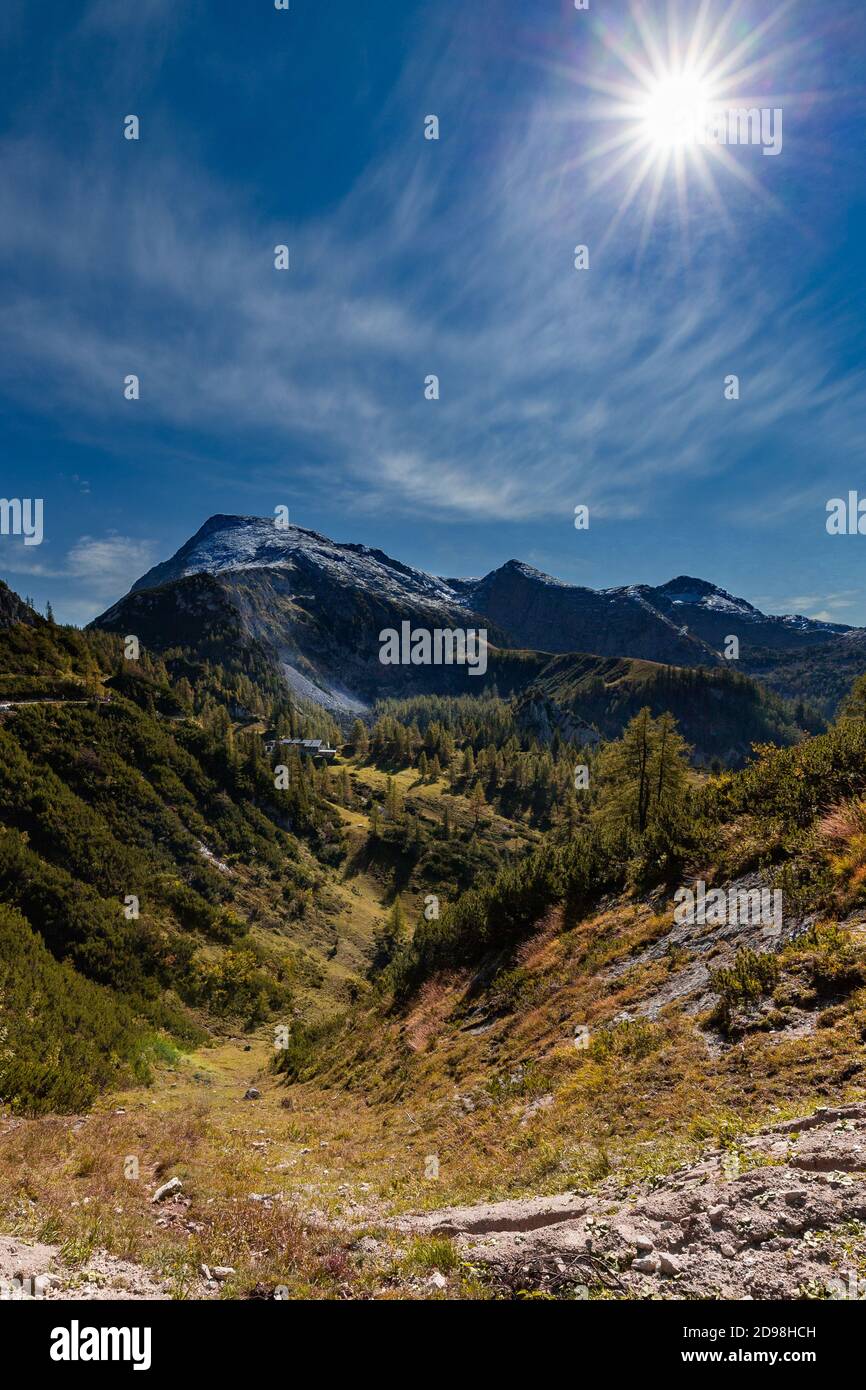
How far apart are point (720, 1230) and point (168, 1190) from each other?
963 centimetres

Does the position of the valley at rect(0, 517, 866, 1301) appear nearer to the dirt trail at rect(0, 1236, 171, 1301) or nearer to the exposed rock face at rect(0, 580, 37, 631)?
the dirt trail at rect(0, 1236, 171, 1301)

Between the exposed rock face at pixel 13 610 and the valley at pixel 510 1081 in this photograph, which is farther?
the exposed rock face at pixel 13 610

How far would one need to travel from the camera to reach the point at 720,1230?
17.4ft

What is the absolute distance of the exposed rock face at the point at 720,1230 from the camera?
470 centimetres

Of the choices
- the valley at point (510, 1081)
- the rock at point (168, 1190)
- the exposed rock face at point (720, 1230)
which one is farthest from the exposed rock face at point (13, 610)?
the exposed rock face at point (720, 1230)

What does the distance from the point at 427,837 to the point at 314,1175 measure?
104 m

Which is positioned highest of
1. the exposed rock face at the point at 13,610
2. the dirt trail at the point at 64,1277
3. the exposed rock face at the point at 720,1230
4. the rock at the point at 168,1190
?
the exposed rock face at the point at 13,610

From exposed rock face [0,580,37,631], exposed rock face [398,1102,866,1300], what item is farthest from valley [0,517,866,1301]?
exposed rock face [0,580,37,631]

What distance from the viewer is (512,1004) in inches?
679

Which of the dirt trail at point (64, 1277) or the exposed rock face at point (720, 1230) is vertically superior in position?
the exposed rock face at point (720, 1230)

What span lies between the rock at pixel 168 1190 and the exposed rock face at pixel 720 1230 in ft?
19.4

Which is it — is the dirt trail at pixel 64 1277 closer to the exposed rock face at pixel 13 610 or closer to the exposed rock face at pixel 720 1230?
the exposed rock face at pixel 720 1230

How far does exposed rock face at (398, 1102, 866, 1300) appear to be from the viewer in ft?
15.4

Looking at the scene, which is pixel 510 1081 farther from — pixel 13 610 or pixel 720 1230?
pixel 13 610
